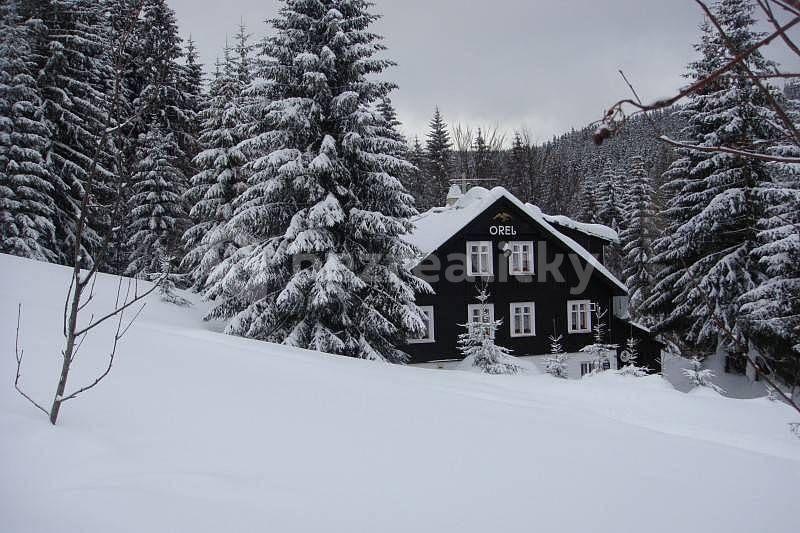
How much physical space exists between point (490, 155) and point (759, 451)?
136 feet

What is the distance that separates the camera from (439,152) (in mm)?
49594

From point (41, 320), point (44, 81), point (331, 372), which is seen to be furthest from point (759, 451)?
point (44, 81)

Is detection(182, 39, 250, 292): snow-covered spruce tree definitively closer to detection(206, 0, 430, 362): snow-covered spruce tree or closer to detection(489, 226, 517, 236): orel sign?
detection(206, 0, 430, 362): snow-covered spruce tree

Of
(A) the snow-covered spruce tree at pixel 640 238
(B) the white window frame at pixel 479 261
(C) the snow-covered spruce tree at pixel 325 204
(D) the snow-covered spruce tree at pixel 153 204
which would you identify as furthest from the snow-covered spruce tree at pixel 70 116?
(A) the snow-covered spruce tree at pixel 640 238

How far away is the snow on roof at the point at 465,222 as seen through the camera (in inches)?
877

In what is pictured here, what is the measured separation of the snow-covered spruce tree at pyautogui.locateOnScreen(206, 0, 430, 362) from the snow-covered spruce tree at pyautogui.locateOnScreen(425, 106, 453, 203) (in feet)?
108

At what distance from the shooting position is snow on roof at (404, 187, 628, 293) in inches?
877

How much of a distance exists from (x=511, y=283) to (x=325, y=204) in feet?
38.8

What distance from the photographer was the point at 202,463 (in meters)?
3.40

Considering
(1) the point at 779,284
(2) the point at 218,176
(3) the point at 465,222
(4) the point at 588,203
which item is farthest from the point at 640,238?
(2) the point at 218,176

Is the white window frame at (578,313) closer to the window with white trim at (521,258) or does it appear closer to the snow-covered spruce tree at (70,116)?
the window with white trim at (521,258)

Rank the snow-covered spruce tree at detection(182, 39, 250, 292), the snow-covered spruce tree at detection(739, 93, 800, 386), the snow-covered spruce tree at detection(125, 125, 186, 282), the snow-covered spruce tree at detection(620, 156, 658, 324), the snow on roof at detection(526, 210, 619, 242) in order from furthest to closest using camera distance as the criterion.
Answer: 1. the snow-covered spruce tree at detection(620, 156, 658, 324)
2. the snow on roof at detection(526, 210, 619, 242)
3. the snow-covered spruce tree at detection(125, 125, 186, 282)
4. the snow-covered spruce tree at detection(182, 39, 250, 292)
5. the snow-covered spruce tree at detection(739, 93, 800, 386)

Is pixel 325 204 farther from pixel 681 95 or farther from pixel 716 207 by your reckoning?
pixel 716 207

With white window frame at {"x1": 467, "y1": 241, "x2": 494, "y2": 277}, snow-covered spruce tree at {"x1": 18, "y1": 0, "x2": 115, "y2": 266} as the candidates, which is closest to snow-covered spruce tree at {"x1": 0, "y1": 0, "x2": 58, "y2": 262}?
snow-covered spruce tree at {"x1": 18, "y1": 0, "x2": 115, "y2": 266}
